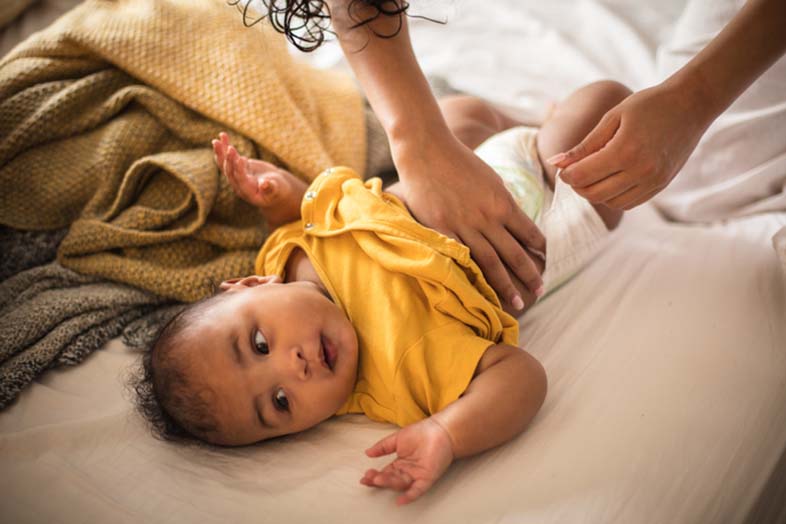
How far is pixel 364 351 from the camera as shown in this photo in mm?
873

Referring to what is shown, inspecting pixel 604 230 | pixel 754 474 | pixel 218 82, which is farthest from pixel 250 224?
pixel 754 474

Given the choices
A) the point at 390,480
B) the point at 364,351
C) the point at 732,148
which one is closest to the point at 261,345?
the point at 364,351

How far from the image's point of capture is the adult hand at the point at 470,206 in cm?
88

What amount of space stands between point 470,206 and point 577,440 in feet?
1.14

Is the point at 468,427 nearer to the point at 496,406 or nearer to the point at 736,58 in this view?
the point at 496,406

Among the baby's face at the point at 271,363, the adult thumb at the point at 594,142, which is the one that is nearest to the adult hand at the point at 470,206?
the adult thumb at the point at 594,142

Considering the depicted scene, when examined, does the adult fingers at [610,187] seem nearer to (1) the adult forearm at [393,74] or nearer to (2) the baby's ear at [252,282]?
(1) the adult forearm at [393,74]

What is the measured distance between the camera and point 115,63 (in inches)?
45.9

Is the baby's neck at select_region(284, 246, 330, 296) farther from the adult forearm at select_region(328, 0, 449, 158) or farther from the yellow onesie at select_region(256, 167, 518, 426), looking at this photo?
the adult forearm at select_region(328, 0, 449, 158)

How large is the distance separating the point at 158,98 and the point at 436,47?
77cm

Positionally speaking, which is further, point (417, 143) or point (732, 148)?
point (732, 148)

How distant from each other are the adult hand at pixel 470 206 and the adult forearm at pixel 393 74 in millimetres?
26

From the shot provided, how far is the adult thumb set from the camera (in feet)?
2.67

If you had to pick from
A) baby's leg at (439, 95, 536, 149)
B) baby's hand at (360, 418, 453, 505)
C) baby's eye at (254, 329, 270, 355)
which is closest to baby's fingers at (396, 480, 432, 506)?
baby's hand at (360, 418, 453, 505)
